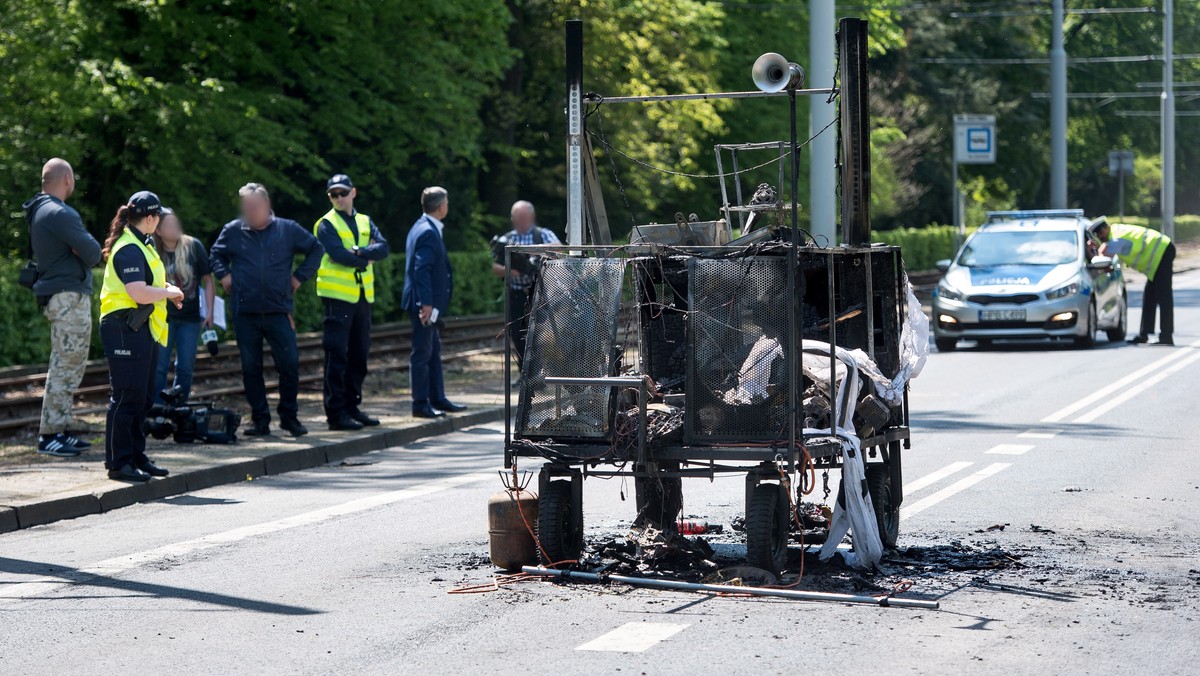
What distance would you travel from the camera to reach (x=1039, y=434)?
45.9ft

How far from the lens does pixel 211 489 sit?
11664 mm

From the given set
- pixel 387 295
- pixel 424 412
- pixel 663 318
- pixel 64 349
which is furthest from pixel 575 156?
pixel 387 295

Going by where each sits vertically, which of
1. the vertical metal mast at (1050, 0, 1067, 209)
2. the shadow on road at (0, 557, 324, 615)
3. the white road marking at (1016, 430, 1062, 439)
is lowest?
the white road marking at (1016, 430, 1062, 439)

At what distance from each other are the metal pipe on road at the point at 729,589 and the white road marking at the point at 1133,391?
819cm

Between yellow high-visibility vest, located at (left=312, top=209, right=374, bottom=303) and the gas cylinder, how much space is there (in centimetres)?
628

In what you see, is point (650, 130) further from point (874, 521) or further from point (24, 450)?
point (874, 521)

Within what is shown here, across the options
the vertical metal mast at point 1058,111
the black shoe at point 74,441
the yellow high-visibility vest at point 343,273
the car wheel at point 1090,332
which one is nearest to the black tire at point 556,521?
the black shoe at point 74,441

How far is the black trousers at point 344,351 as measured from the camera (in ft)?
A: 46.5

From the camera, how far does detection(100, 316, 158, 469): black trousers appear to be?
36.3 feet

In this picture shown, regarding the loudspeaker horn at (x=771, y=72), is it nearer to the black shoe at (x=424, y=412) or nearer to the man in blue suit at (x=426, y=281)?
the man in blue suit at (x=426, y=281)

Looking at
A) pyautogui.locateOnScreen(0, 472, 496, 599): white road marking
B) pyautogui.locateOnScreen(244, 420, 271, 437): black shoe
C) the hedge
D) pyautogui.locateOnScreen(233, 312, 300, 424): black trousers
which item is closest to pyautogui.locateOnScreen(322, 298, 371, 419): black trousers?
pyautogui.locateOnScreen(233, 312, 300, 424): black trousers

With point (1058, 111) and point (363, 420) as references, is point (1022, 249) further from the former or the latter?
point (1058, 111)

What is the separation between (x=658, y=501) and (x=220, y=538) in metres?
2.43

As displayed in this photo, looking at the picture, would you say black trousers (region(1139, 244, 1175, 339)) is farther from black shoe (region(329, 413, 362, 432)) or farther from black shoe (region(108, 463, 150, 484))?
black shoe (region(108, 463, 150, 484))
